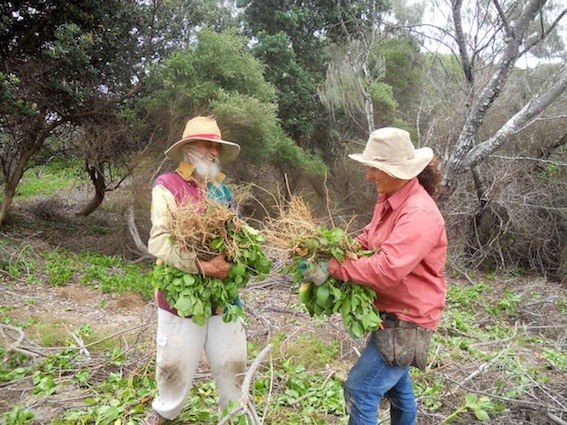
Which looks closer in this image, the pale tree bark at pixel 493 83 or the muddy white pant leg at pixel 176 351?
the muddy white pant leg at pixel 176 351

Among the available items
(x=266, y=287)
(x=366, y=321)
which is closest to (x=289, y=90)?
(x=266, y=287)

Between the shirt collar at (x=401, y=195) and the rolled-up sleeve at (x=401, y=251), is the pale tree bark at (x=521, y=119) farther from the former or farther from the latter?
the rolled-up sleeve at (x=401, y=251)

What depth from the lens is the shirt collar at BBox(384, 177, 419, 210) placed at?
228 cm

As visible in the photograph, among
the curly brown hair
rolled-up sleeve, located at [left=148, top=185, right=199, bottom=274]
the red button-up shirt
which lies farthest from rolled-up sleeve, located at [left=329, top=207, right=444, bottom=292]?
rolled-up sleeve, located at [left=148, top=185, right=199, bottom=274]

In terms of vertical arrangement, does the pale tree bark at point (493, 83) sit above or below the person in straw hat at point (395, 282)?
above

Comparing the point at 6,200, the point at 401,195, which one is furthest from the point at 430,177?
the point at 6,200

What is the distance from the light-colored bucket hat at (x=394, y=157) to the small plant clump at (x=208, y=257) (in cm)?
71

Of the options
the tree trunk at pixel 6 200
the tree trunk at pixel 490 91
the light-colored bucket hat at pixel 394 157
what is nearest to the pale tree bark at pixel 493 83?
the tree trunk at pixel 490 91

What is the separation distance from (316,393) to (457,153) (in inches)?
195

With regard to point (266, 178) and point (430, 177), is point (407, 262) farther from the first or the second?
point (266, 178)

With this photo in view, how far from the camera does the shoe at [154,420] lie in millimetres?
2730

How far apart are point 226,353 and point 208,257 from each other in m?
0.63

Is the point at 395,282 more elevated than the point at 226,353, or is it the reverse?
the point at 395,282

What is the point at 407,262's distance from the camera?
2.06m
